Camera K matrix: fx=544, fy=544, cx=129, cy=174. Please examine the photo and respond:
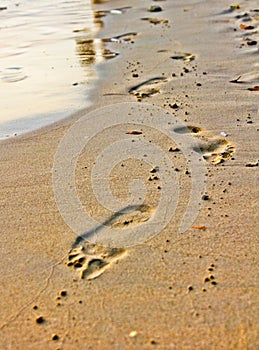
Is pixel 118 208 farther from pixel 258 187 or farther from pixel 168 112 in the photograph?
pixel 168 112

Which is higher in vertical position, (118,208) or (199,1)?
(118,208)

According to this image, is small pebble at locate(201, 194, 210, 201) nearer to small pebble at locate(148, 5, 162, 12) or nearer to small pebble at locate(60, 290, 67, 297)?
small pebble at locate(60, 290, 67, 297)

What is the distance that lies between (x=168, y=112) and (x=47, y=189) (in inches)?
51.8

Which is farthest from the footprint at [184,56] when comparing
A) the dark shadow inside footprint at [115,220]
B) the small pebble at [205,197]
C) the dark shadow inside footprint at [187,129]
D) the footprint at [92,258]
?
the footprint at [92,258]

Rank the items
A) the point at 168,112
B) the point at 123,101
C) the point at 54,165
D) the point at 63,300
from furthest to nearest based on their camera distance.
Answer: the point at 123,101, the point at 168,112, the point at 54,165, the point at 63,300

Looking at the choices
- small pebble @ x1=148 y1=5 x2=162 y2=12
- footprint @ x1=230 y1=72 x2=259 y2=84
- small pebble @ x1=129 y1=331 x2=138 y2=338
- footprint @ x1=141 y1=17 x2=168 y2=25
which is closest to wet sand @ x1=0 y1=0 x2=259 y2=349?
small pebble @ x1=129 y1=331 x2=138 y2=338

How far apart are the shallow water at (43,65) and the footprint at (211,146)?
107cm

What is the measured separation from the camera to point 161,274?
2217mm

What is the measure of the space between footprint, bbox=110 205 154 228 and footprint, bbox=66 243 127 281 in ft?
0.71

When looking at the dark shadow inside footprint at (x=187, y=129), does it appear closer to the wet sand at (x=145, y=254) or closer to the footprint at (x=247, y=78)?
the wet sand at (x=145, y=254)

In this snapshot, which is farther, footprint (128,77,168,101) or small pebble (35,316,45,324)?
footprint (128,77,168,101)

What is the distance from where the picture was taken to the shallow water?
4230 millimetres

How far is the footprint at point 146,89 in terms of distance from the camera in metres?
4.38

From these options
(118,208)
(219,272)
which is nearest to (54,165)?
(118,208)
